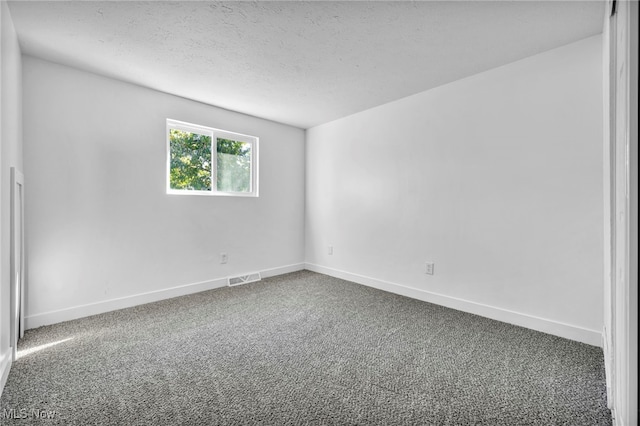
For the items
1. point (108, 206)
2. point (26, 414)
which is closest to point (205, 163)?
point (108, 206)

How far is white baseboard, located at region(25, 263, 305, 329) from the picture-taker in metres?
2.55

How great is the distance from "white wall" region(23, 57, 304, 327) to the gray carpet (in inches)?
13.6

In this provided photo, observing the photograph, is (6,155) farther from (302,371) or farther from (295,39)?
(302,371)

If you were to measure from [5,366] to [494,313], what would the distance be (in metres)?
3.59

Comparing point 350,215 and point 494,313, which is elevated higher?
point 350,215

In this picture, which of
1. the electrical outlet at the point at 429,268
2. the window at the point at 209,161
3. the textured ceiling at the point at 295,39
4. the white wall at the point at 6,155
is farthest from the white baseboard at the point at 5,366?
the electrical outlet at the point at 429,268

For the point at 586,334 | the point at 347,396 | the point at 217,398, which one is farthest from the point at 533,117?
the point at 217,398

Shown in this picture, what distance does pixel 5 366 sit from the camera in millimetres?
1725

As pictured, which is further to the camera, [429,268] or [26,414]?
[429,268]

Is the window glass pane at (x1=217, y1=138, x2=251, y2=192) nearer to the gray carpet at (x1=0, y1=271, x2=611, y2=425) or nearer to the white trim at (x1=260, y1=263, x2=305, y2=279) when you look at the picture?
the white trim at (x1=260, y1=263, x2=305, y2=279)

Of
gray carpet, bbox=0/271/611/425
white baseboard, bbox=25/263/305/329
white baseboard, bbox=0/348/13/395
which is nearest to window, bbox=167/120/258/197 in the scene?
white baseboard, bbox=25/263/305/329

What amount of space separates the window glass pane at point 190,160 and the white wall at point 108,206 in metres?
0.17

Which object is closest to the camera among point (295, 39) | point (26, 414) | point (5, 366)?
point (26, 414)

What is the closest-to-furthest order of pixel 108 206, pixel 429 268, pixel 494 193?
pixel 494 193 < pixel 108 206 < pixel 429 268
